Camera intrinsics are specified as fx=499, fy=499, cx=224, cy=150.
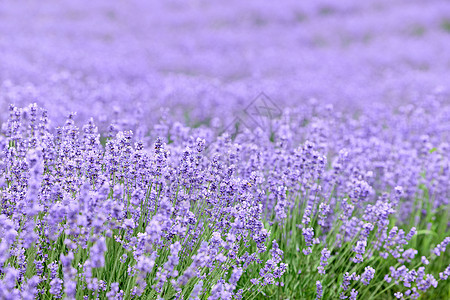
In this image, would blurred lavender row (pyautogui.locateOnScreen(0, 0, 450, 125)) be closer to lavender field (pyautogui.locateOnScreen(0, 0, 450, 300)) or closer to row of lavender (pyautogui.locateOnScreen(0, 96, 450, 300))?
lavender field (pyautogui.locateOnScreen(0, 0, 450, 300))

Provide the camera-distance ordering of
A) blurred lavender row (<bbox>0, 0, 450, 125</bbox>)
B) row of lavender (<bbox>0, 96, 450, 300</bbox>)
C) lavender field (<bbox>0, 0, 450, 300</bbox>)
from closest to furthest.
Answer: row of lavender (<bbox>0, 96, 450, 300</bbox>) → lavender field (<bbox>0, 0, 450, 300</bbox>) → blurred lavender row (<bbox>0, 0, 450, 125</bbox>)

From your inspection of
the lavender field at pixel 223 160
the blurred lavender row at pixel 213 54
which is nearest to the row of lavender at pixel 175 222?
the lavender field at pixel 223 160

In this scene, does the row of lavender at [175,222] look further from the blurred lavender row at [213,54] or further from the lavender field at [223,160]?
the blurred lavender row at [213,54]

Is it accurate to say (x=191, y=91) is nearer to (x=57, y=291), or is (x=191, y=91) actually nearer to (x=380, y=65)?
(x=57, y=291)

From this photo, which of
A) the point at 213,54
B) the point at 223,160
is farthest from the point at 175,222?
the point at 213,54

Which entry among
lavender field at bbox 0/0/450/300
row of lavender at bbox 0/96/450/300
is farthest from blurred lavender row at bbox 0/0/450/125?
row of lavender at bbox 0/96/450/300

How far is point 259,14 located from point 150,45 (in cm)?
592

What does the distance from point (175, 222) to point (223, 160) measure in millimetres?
925

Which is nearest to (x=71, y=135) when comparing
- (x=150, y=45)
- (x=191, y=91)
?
(x=191, y=91)

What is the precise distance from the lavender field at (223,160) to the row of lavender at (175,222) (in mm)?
14

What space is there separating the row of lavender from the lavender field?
14 mm

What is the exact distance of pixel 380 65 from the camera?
11.2 m

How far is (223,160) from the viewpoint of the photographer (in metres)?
3.10

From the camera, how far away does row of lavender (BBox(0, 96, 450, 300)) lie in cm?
183
